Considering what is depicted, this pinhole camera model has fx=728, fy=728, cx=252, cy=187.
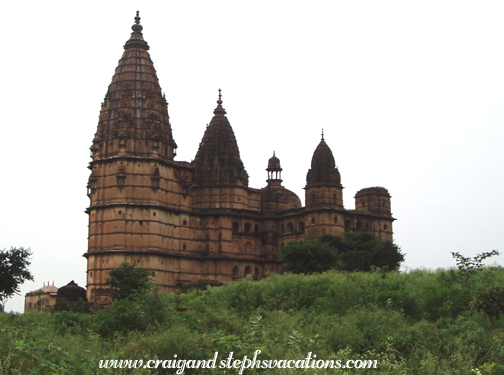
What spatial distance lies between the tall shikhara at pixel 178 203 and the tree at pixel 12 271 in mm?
4979

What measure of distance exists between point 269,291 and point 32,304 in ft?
181

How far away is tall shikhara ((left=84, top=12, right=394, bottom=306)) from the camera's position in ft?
175

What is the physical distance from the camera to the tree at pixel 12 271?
1799 inches

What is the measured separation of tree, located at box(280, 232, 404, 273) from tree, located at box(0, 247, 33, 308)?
1875 centimetres

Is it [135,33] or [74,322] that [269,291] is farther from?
[135,33]

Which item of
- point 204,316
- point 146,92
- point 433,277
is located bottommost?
point 204,316

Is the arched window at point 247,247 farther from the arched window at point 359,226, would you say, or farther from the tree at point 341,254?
the arched window at point 359,226

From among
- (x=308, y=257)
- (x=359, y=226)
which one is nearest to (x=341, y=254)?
(x=308, y=257)

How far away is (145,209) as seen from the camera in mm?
53719

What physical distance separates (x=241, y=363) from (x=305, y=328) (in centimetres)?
532

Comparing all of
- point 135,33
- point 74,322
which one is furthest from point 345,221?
point 74,322

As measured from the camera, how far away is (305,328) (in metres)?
20.1

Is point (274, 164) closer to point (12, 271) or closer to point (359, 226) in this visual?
point (359, 226)

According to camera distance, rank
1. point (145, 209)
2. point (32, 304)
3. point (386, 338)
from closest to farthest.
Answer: point (386, 338), point (145, 209), point (32, 304)
